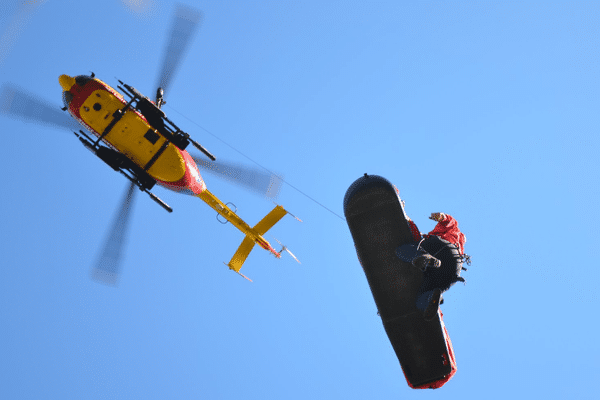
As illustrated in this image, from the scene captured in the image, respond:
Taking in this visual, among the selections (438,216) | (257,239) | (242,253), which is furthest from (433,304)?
(242,253)

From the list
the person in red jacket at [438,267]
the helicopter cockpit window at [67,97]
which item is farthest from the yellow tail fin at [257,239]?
the person in red jacket at [438,267]

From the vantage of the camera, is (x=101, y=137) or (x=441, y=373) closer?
(x=441, y=373)

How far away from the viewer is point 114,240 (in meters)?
13.1

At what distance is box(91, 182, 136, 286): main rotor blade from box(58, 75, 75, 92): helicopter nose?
257cm

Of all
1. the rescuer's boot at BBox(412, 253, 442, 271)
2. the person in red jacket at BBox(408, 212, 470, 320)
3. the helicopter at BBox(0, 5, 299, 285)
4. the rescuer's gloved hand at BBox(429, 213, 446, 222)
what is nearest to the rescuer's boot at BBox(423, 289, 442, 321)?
the person in red jacket at BBox(408, 212, 470, 320)

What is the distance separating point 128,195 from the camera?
512 inches

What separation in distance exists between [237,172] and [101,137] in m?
3.10

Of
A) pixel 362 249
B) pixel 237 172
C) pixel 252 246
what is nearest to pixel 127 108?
pixel 237 172

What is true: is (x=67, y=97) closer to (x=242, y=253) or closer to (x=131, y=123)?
(x=131, y=123)

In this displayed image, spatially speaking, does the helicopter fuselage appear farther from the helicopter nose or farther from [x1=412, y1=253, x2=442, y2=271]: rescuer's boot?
[x1=412, y1=253, x2=442, y2=271]: rescuer's boot

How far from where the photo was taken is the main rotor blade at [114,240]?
511 inches

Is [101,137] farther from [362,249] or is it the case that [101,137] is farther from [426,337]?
[426,337]

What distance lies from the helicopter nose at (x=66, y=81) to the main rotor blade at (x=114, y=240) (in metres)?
2.57

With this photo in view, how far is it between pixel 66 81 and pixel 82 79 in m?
0.38
